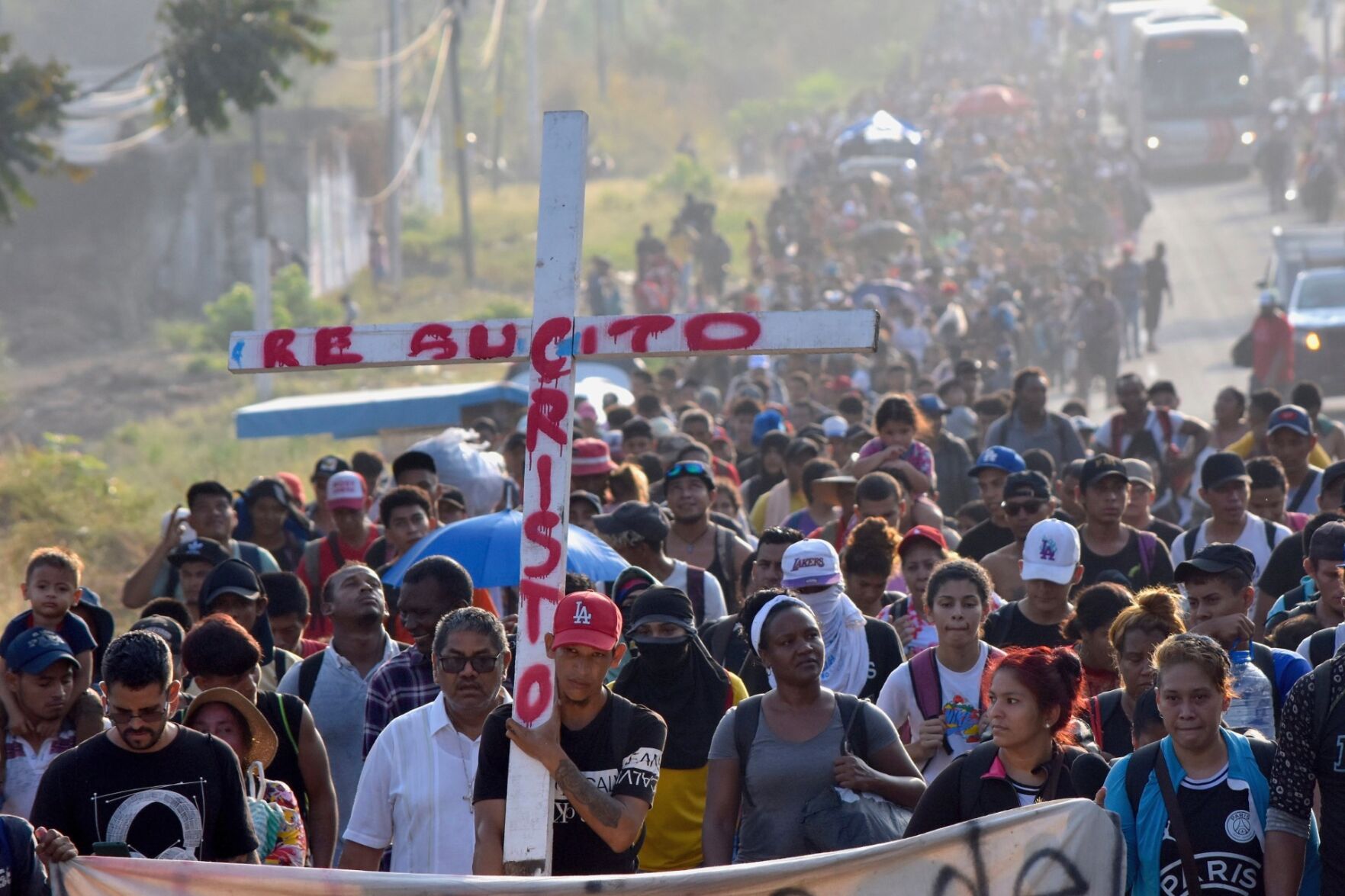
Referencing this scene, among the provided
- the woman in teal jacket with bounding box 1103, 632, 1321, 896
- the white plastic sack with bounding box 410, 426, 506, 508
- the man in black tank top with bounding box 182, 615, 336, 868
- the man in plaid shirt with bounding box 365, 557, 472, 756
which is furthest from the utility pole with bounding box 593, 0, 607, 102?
the woman in teal jacket with bounding box 1103, 632, 1321, 896

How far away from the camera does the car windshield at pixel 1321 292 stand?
936 inches

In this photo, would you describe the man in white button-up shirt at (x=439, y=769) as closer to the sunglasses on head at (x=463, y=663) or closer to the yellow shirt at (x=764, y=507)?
the sunglasses on head at (x=463, y=663)

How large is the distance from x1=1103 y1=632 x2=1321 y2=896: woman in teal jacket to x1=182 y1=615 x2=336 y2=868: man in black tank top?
8.07ft

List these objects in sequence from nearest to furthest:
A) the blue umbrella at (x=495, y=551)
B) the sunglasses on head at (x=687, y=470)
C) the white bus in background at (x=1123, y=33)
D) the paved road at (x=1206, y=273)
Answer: the blue umbrella at (x=495, y=551) → the sunglasses on head at (x=687, y=470) → the paved road at (x=1206, y=273) → the white bus in background at (x=1123, y=33)

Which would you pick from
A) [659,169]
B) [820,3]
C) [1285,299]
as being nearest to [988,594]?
[1285,299]

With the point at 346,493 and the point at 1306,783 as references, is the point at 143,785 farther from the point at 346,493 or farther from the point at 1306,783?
the point at 346,493

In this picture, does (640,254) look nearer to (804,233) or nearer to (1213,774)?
(804,233)

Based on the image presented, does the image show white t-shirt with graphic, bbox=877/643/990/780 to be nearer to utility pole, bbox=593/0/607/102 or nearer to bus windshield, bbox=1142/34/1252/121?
bus windshield, bbox=1142/34/1252/121

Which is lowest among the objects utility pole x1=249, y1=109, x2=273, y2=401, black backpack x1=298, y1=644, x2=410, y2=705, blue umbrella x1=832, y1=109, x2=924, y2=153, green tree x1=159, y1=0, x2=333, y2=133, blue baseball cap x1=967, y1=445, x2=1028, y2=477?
black backpack x1=298, y1=644, x2=410, y2=705

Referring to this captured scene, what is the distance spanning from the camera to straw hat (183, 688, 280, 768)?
5.56 m

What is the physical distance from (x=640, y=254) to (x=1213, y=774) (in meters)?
30.9

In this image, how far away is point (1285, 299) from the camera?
85.9 feet

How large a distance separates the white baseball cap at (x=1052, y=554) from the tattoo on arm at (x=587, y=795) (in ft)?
8.75

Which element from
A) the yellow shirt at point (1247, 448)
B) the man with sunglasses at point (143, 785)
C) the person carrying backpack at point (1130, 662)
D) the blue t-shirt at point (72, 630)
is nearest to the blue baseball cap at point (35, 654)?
the blue t-shirt at point (72, 630)
